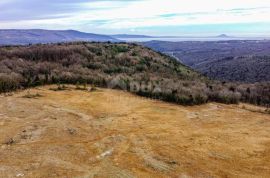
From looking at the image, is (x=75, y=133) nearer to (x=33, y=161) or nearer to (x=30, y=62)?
(x=33, y=161)

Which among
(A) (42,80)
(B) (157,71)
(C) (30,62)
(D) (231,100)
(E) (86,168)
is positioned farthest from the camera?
(B) (157,71)

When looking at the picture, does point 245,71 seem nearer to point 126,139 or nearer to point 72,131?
point 72,131

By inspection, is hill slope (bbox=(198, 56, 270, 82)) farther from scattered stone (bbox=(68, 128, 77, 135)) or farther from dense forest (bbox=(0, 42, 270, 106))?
scattered stone (bbox=(68, 128, 77, 135))

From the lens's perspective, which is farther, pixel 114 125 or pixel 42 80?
pixel 42 80

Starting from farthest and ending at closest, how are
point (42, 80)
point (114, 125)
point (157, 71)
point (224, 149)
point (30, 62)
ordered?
point (157, 71) < point (30, 62) < point (42, 80) < point (114, 125) < point (224, 149)

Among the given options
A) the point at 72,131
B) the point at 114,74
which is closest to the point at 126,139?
the point at 72,131

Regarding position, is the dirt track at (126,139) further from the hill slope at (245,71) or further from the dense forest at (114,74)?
the hill slope at (245,71)

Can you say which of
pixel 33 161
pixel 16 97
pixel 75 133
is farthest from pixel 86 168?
pixel 16 97
